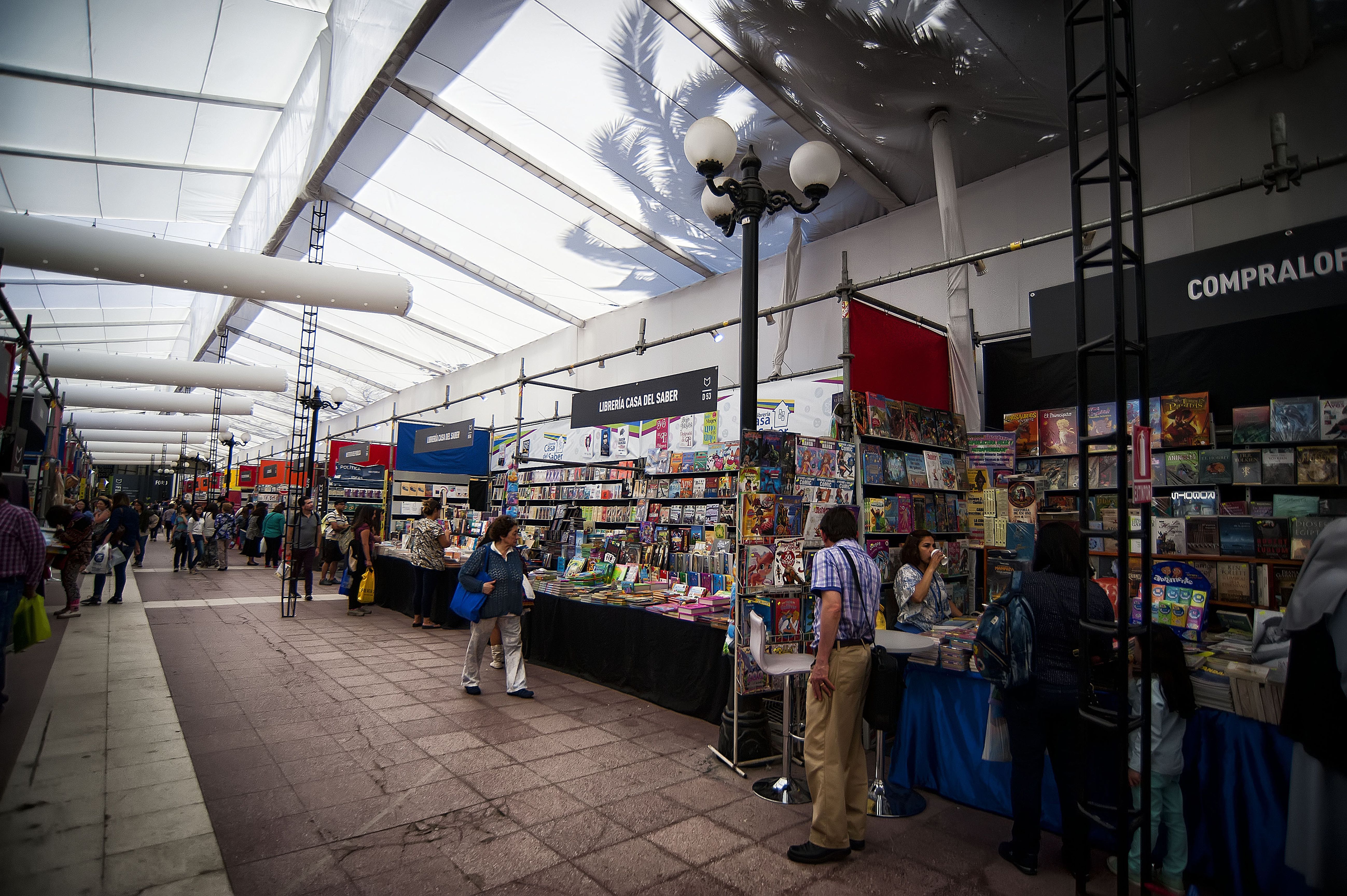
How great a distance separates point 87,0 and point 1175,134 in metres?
8.90

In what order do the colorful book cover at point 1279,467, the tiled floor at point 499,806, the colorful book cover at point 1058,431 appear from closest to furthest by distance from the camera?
the tiled floor at point 499,806
the colorful book cover at point 1279,467
the colorful book cover at point 1058,431

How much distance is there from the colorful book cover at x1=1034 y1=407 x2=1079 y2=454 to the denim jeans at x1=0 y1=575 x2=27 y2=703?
23.7 ft

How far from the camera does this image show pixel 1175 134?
5.39 meters

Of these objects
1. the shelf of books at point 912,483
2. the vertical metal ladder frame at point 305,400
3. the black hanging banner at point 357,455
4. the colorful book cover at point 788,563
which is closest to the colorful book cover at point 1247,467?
the shelf of books at point 912,483

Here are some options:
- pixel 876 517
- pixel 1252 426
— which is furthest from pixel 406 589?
pixel 1252 426

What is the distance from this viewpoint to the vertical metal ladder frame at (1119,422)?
206 cm

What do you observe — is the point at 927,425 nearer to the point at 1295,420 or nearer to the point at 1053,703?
the point at 1295,420

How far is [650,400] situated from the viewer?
524cm

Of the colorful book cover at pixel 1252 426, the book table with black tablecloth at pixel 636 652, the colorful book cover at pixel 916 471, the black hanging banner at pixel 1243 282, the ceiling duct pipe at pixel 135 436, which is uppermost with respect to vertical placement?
the ceiling duct pipe at pixel 135 436

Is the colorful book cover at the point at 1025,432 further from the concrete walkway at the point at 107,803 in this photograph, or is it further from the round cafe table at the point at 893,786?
the concrete walkway at the point at 107,803

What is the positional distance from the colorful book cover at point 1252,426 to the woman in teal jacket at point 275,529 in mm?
14008

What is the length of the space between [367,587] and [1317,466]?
9.71m

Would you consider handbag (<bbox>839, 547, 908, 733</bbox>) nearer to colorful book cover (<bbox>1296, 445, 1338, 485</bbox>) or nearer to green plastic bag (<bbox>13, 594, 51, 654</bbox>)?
colorful book cover (<bbox>1296, 445, 1338, 485</bbox>)

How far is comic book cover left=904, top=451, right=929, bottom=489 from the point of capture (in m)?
4.62
